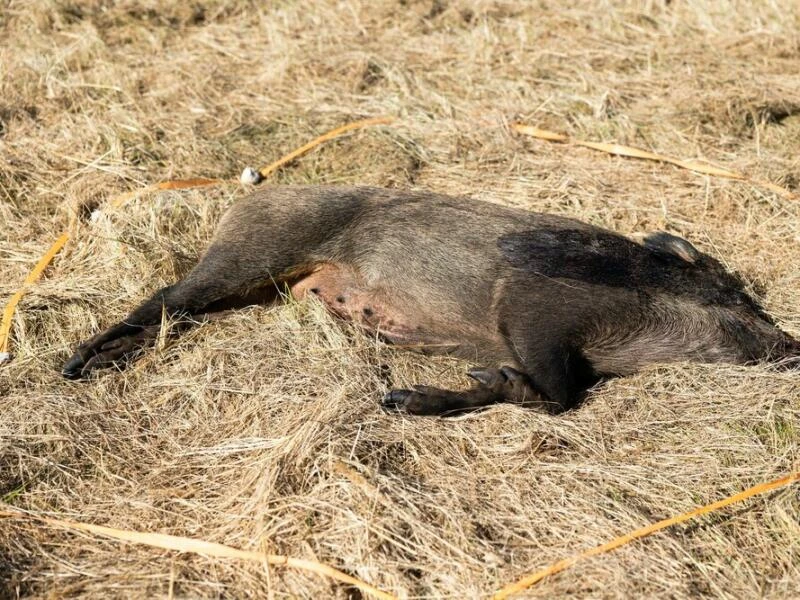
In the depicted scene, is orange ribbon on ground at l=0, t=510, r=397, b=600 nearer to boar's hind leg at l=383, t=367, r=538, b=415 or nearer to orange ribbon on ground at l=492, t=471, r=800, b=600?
orange ribbon on ground at l=492, t=471, r=800, b=600

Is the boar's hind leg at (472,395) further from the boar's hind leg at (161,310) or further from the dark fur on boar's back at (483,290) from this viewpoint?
the boar's hind leg at (161,310)

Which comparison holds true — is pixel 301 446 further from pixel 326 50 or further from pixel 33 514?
pixel 326 50

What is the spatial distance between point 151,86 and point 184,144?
1.11 meters

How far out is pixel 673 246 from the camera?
523 cm

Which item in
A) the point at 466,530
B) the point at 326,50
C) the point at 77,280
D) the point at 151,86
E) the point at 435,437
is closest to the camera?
the point at 466,530

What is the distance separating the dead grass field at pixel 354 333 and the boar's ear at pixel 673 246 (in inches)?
25.0

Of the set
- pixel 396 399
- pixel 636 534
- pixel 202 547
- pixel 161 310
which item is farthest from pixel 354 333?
pixel 636 534

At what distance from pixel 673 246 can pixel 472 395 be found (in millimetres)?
1834

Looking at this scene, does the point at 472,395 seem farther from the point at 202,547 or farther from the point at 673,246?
the point at 673,246

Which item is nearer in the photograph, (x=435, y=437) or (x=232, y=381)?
(x=435, y=437)

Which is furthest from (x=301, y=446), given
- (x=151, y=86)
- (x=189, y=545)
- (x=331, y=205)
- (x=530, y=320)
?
(x=151, y=86)

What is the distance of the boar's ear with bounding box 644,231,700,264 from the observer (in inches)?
202

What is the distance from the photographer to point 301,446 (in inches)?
142

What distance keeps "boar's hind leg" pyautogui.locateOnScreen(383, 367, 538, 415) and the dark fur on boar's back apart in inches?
0.4
